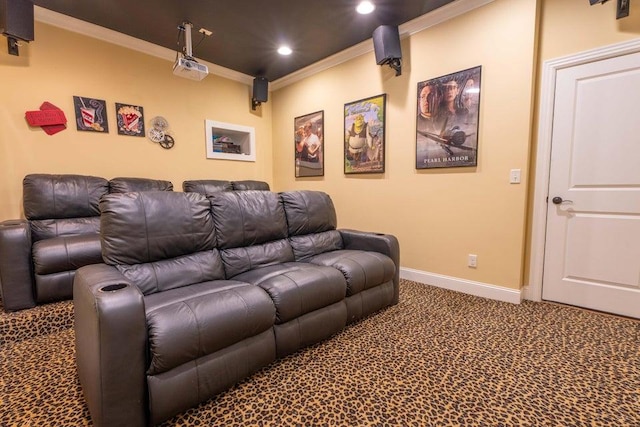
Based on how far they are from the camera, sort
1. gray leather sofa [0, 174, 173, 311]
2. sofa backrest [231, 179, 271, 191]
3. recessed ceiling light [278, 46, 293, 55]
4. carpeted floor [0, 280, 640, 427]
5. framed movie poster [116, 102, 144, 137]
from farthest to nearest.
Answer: sofa backrest [231, 179, 271, 191], recessed ceiling light [278, 46, 293, 55], framed movie poster [116, 102, 144, 137], gray leather sofa [0, 174, 173, 311], carpeted floor [0, 280, 640, 427]

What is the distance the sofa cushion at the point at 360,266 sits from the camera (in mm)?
2131

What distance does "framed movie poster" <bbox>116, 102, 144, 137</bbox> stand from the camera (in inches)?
133

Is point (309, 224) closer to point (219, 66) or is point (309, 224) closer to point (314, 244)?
point (314, 244)

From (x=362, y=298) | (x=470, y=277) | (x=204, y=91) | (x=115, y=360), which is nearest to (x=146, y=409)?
(x=115, y=360)

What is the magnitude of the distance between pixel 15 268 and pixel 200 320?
1.72m

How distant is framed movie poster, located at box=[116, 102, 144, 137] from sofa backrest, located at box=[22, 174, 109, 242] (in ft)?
2.73

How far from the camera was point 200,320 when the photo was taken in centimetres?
132

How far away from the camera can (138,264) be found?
1.70 metres

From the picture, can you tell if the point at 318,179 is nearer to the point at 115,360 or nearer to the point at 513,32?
the point at 513,32

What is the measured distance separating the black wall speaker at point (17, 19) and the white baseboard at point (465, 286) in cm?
431

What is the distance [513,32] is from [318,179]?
2648 millimetres

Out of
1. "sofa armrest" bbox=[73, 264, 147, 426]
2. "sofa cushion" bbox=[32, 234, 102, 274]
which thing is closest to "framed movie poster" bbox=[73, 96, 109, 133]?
"sofa cushion" bbox=[32, 234, 102, 274]

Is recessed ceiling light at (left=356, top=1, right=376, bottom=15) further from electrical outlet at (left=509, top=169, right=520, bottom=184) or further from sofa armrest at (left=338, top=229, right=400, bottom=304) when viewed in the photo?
sofa armrest at (left=338, top=229, right=400, bottom=304)

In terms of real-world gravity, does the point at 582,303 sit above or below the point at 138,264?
below
